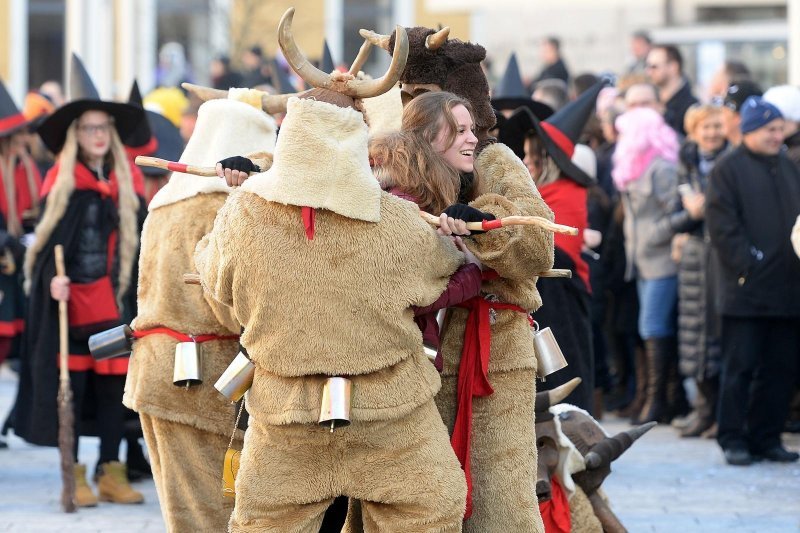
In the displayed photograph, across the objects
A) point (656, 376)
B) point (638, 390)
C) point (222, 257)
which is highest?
point (222, 257)

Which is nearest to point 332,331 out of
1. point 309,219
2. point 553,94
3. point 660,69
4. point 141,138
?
point 309,219

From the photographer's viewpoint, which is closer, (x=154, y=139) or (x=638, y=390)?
(x=154, y=139)

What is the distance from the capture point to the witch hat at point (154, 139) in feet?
26.9

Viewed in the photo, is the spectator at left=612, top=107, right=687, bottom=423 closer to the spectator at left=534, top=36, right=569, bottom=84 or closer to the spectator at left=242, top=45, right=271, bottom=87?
the spectator at left=534, top=36, right=569, bottom=84

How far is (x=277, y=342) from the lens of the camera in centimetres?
455

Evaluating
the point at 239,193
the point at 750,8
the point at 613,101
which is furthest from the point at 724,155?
the point at 750,8

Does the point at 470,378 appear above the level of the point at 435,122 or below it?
below

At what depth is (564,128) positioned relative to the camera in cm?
716

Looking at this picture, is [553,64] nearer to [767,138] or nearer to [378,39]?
[767,138]

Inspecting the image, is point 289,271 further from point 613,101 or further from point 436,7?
point 436,7

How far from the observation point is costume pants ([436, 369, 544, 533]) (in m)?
4.89

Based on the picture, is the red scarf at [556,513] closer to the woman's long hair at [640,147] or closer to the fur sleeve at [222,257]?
the fur sleeve at [222,257]

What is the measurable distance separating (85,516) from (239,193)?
353cm

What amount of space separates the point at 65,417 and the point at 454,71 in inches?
131
